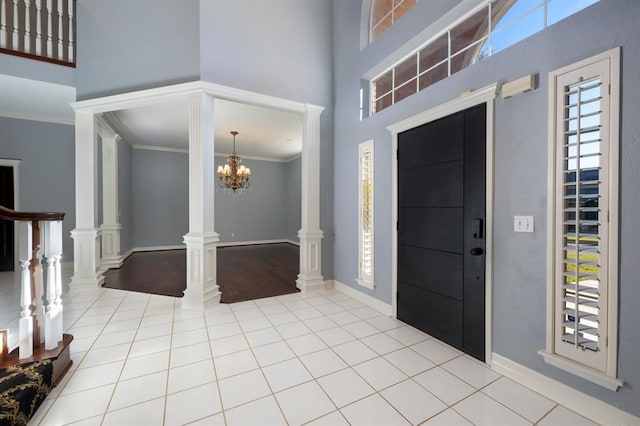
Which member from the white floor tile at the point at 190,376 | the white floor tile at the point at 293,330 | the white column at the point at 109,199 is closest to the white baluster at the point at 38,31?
the white column at the point at 109,199

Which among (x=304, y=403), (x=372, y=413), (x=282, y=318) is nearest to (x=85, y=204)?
(x=282, y=318)

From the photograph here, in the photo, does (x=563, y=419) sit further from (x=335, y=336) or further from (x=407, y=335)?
(x=335, y=336)

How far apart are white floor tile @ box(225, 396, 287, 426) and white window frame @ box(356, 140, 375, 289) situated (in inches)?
76.8

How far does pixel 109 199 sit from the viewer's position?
16.8 feet

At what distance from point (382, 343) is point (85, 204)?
450 centimetres

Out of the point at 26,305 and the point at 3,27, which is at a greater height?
the point at 3,27

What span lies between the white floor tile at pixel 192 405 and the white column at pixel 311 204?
7.00 ft

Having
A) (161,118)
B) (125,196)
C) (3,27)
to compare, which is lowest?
(125,196)

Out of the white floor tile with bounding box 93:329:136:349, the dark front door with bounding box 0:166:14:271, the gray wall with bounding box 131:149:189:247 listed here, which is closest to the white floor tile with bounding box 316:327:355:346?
the white floor tile with bounding box 93:329:136:349

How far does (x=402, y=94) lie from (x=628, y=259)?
7.97 feet

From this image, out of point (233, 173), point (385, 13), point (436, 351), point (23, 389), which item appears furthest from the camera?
point (233, 173)

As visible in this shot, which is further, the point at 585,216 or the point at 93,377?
the point at 93,377

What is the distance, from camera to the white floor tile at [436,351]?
2.17 meters

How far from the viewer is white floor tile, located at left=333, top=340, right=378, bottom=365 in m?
2.14
